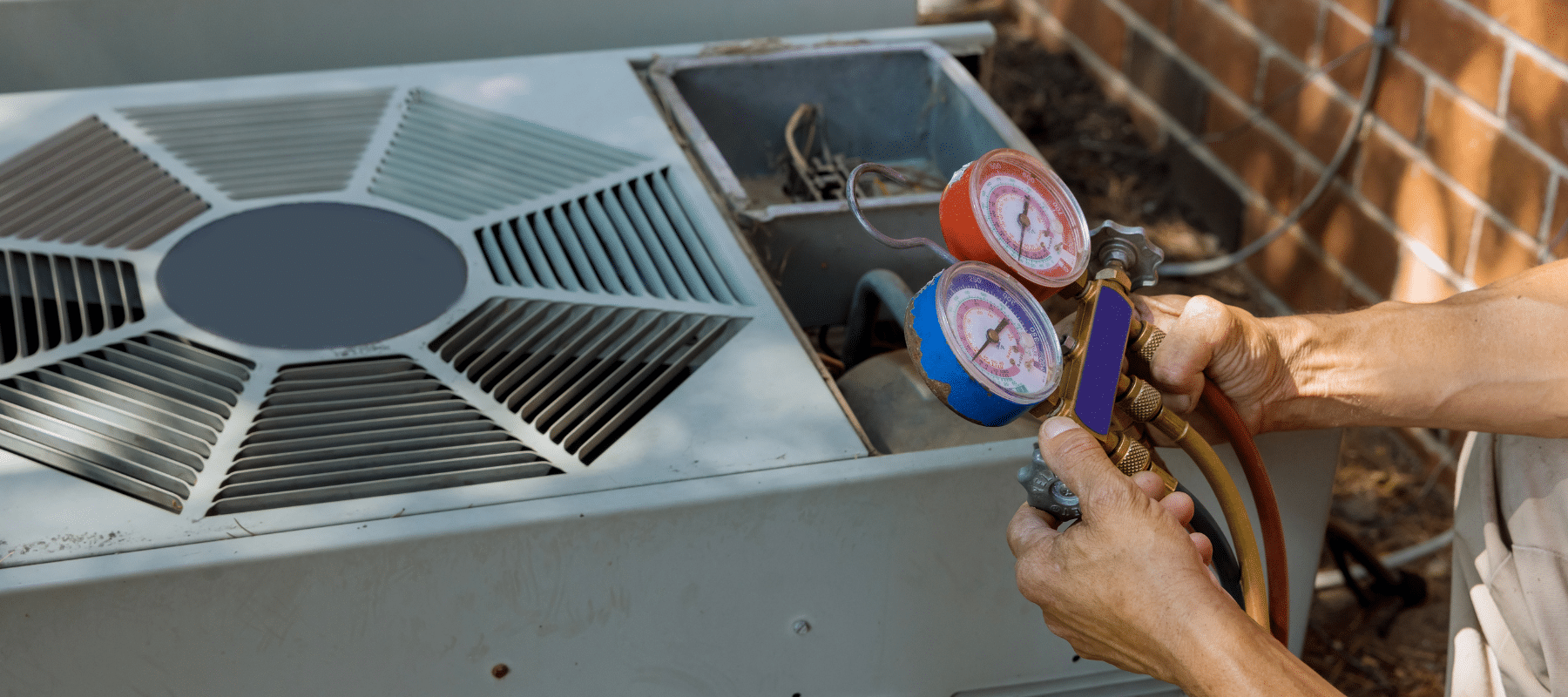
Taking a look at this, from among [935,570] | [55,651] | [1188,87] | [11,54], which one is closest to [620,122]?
[935,570]

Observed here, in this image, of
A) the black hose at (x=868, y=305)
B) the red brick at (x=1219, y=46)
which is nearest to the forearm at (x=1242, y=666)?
the black hose at (x=868, y=305)

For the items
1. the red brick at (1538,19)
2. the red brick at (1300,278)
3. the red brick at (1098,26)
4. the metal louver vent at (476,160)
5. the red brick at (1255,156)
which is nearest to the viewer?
the metal louver vent at (476,160)

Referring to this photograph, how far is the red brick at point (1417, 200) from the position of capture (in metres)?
1.80

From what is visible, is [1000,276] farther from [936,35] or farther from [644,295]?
[936,35]

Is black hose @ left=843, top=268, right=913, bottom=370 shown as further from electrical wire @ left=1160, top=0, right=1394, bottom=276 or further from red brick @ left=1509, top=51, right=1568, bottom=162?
electrical wire @ left=1160, top=0, right=1394, bottom=276

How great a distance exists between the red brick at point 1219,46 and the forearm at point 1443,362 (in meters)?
1.39

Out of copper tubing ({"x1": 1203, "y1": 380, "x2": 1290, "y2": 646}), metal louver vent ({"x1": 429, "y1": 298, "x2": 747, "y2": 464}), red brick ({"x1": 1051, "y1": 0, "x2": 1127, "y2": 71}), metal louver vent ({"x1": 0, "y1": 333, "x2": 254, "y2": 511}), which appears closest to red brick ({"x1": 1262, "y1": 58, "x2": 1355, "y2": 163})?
red brick ({"x1": 1051, "y1": 0, "x2": 1127, "y2": 71})

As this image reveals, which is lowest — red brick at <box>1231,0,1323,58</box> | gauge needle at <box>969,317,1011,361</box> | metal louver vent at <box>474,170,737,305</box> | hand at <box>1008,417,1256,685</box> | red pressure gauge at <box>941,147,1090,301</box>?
hand at <box>1008,417,1256,685</box>

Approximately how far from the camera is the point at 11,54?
1.52m

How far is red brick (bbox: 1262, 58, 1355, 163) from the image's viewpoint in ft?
6.72

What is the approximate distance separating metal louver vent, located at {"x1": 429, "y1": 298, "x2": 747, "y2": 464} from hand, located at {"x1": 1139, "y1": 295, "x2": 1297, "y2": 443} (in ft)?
1.10

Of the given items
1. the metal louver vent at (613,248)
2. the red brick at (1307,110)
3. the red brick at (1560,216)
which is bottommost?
the metal louver vent at (613,248)

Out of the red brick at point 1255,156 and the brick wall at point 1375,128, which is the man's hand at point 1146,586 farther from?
the red brick at point 1255,156

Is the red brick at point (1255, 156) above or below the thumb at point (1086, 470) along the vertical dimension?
above
